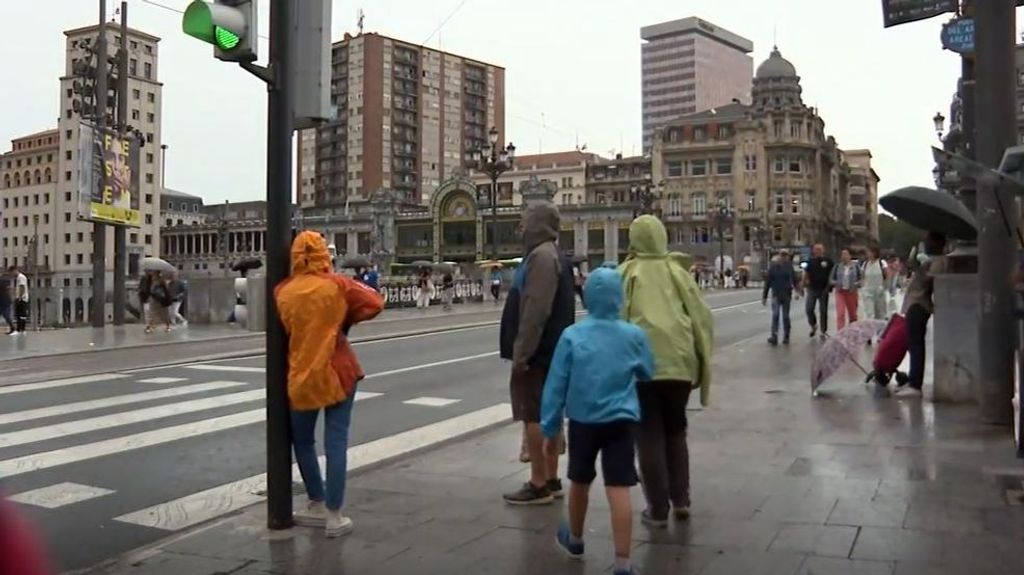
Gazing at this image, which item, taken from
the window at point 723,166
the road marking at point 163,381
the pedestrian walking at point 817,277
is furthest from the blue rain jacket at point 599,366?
the window at point 723,166

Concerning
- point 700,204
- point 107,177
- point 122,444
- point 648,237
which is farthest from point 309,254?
point 700,204

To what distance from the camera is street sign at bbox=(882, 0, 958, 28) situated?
9375 millimetres

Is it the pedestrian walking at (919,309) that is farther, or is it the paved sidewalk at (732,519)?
the pedestrian walking at (919,309)

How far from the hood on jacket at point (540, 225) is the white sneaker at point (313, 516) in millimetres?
2106

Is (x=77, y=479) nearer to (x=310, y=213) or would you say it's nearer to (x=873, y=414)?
(x=873, y=414)

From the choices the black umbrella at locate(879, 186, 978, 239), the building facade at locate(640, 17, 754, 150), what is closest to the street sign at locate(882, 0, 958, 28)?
the black umbrella at locate(879, 186, 978, 239)

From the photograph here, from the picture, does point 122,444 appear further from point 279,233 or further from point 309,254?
point 309,254

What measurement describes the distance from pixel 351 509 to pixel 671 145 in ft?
350

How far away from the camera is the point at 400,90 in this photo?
424 ft

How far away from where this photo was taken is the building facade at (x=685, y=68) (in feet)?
586

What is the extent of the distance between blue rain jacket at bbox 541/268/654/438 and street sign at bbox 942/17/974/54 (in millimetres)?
7022

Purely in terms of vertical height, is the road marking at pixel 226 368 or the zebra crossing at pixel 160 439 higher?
the road marking at pixel 226 368

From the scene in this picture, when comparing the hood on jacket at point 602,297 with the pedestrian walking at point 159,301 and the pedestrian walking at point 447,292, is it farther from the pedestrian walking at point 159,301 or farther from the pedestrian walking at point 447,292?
the pedestrian walking at point 447,292

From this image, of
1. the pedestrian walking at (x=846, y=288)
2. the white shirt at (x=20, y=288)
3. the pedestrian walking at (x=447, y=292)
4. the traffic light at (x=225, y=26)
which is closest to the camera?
the traffic light at (x=225, y=26)
